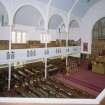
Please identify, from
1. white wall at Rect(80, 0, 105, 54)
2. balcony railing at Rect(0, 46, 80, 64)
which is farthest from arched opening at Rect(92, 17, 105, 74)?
balcony railing at Rect(0, 46, 80, 64)

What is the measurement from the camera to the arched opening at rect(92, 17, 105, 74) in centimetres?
474

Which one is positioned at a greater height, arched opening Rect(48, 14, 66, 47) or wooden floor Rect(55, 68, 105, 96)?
arched opening Rect(48, 14, 66, 47)

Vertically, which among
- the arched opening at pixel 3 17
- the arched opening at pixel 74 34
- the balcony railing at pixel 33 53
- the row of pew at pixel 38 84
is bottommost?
the row of pew at pixel 38 84

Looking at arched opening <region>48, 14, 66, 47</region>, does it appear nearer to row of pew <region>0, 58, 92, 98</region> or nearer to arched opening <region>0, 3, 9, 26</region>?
row of pew <region>0, 58, 92, 98</region>

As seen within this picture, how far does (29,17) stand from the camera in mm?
6930

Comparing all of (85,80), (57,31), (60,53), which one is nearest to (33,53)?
(60,53)

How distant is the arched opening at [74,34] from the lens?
481cm

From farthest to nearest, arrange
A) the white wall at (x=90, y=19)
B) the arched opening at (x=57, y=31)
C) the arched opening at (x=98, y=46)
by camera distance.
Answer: the arched opening at (x=57, y=31) < the white wall at (x=90, y=19) < the arched opening at (x=98, y=46)

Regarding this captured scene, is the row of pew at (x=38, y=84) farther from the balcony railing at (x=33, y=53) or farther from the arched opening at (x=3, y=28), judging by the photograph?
the arched opening at (x=3, y=28)

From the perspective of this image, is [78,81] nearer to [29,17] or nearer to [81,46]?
[81,46]

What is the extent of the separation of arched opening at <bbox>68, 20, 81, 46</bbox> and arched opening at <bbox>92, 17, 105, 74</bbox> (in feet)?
2.01

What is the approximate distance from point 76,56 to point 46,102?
242cm

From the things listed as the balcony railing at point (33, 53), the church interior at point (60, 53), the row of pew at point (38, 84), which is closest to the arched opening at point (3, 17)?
the church interior at point (60, 53)

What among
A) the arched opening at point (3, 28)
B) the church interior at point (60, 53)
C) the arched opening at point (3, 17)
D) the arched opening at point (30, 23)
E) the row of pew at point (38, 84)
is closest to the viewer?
the row of pew at point (38, 84)
